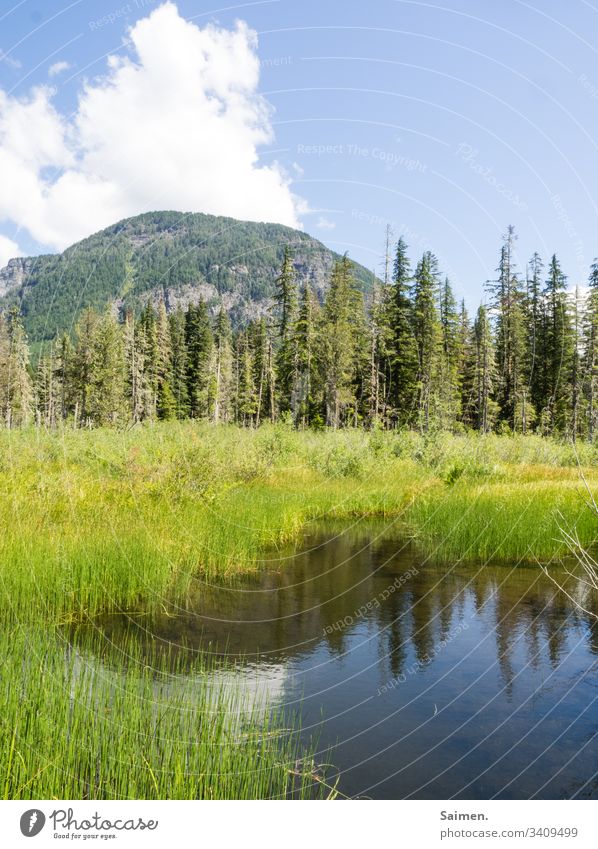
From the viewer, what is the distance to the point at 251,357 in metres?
74.2

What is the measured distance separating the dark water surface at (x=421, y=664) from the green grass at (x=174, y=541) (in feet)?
2.17

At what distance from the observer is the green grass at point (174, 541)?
4082mm

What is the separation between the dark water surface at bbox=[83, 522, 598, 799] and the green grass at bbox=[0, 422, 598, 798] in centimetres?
66

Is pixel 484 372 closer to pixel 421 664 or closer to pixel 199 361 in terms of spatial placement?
pixel 421 664

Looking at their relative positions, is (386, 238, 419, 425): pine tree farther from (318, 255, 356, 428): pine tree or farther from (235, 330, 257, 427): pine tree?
(235, 330, 257, 427): pine tree

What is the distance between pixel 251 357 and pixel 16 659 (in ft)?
230

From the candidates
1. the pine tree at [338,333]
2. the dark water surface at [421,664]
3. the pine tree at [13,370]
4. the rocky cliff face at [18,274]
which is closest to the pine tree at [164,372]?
the pine tree at [13,370]

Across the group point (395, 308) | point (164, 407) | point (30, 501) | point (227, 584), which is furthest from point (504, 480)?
point (164, 407)

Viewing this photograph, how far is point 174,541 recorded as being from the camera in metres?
10.2

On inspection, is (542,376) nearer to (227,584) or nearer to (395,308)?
(395,308)

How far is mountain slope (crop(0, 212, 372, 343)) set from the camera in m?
8.09

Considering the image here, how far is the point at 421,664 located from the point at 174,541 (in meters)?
4.99

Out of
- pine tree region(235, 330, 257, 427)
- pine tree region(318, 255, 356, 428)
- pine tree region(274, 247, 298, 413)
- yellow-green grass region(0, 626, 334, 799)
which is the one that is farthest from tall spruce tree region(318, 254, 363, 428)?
pine tree region(235, 330, 257, 427)
